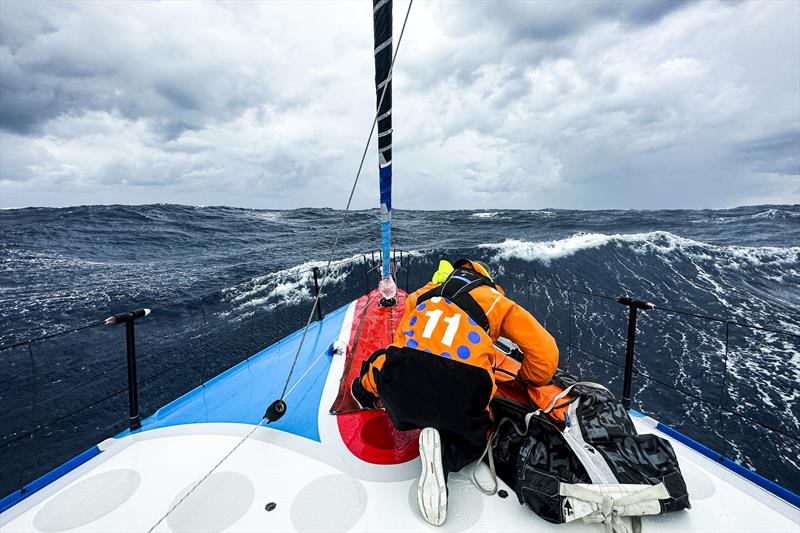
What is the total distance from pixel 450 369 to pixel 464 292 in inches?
21.4

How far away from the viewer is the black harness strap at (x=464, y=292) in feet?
6.74

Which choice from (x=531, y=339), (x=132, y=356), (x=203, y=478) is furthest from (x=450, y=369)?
(x=132, y=356)

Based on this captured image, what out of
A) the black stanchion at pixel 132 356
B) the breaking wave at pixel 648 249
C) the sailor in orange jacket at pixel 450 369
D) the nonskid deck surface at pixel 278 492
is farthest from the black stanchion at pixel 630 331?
the breaking wave at pixel 648 249

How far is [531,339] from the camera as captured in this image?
7.00 feet

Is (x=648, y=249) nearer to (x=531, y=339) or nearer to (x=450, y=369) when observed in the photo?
(x=531, y=339)

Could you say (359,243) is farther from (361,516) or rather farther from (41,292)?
(361,516)

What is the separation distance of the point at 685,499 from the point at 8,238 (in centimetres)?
3068

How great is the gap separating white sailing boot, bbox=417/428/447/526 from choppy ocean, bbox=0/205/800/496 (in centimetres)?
168

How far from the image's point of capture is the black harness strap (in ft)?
6.74

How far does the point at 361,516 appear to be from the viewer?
72.3 inches

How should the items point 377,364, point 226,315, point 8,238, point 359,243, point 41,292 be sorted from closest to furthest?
1. point 377,364
2. point 226,315
3. point 41,292
4. point 359,243
5. point 8,238

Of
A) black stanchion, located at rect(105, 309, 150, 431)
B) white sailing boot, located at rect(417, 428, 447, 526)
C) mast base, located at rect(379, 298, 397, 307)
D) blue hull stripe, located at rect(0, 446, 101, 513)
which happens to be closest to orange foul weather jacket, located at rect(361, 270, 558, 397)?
white sailing boot, located at rect(417, 428, 447, 526)

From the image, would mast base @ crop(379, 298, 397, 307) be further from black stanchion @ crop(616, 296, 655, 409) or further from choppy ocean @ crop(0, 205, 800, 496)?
black stanchion @ crop(616, 296, 655, 409)

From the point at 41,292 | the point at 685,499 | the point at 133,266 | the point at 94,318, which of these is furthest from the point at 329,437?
the point at 133,266
